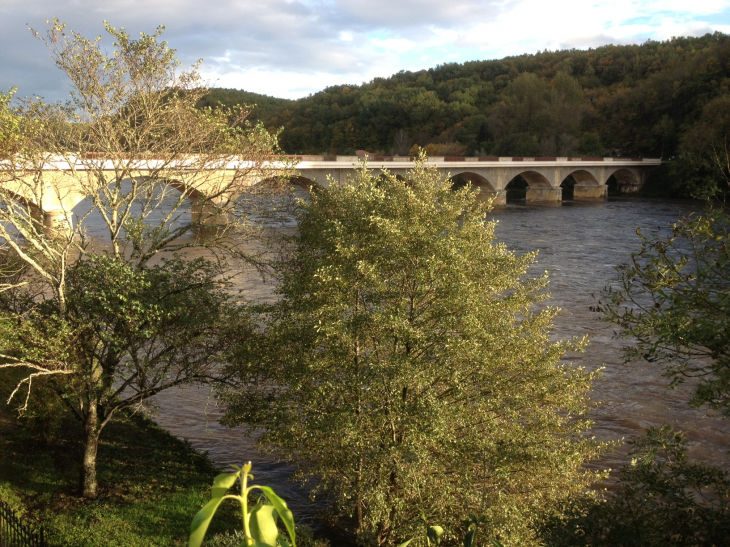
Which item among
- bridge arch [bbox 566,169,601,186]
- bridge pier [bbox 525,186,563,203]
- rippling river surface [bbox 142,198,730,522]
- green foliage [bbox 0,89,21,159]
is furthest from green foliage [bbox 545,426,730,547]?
bridge arch [bbox 566,169,601,186]

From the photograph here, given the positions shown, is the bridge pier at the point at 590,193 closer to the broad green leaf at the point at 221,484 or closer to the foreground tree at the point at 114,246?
the foreground tree at the point at 114,246

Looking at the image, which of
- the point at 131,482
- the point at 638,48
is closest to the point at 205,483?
the point at 131,482

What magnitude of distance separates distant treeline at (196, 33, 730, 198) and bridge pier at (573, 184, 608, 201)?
9487mm

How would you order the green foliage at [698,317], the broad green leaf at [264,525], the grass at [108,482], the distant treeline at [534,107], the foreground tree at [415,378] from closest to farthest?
1. the broad green leaf at [264,525]
2. the green foliage at [698,317]
3. the foreground tree at [415,378]
4. the grass at [108,482]
5. the distant treeline at [534,107]

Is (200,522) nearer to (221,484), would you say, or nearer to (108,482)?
(221,484)

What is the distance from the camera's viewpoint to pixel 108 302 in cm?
1020

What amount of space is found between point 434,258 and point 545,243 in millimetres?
31382

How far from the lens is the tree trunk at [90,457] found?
11297mm

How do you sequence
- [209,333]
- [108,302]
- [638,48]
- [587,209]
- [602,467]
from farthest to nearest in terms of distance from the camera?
[638,48] < [587,209] < [602,467] < [209,333] < [108,302]

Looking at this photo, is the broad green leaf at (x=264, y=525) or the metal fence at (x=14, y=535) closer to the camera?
the broad green leaf at (x=264, y=525)

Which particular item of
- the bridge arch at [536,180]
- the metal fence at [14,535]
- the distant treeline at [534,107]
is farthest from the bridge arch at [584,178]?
the metal fence at [14,535]

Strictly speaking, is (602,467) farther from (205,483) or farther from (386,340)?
(205,483)

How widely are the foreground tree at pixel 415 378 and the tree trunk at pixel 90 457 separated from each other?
241 centimetres

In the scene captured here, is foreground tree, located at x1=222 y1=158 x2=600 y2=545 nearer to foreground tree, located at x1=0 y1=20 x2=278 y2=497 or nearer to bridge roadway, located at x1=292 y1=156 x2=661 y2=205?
foreground tree, located at x1=0 y1=20 x2=278 y2=497
